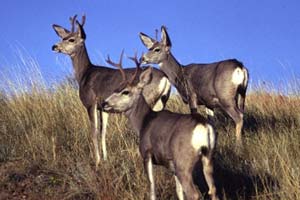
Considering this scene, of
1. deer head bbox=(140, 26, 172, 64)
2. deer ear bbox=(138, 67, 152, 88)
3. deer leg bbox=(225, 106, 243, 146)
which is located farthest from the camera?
deer head bbox=(140, 26, 172, 64)

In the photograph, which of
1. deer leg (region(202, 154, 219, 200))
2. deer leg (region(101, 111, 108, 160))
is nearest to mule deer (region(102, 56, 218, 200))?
deer leg (region(202, 154, 219, 200))

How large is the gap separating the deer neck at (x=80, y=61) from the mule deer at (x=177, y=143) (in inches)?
132

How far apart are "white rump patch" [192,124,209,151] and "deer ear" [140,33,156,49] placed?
20.2 feet

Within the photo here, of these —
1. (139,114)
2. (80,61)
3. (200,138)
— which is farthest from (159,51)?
(200,138)

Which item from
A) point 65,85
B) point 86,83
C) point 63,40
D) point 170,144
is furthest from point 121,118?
point 170,144

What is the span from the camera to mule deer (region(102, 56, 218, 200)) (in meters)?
5.95

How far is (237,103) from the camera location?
10.5 meters

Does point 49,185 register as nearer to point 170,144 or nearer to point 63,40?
point 170,144

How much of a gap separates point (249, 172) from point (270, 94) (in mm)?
5443

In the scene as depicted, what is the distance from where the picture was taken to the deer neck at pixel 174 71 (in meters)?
11.4

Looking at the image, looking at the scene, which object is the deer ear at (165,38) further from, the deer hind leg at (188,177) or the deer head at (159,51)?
the deer hind leg at (188,177)

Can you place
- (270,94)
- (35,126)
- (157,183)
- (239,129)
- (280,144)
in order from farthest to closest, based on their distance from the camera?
(270,94), (35,126), (239,129), (280,144), (157,183)

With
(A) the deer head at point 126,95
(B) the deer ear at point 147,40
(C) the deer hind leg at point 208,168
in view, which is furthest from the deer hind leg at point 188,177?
(B) the deer ear at point 147,40

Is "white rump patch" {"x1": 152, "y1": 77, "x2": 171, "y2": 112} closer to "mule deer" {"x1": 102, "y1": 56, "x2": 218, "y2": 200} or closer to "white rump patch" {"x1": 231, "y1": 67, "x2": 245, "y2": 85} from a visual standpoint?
"white rump patch" {"x1": 231, "y1": 67, "x2": 245, "y2": 85}
